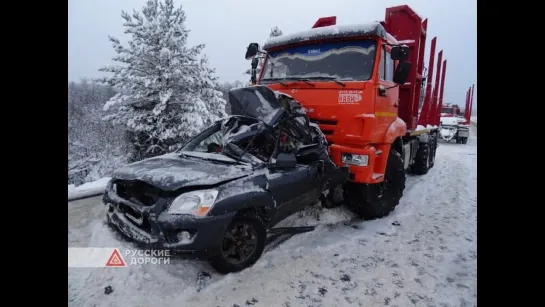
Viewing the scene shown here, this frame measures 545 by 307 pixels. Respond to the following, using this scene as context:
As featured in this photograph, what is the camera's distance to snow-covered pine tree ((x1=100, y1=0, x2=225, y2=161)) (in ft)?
26.4

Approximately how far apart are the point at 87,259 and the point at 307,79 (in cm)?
333

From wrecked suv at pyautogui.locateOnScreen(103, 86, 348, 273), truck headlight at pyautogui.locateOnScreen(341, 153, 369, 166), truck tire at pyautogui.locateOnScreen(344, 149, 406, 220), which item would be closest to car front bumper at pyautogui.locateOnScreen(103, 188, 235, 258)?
wrecked suv at pyautogui.locateOnScreen(103, 86, 348, 273)

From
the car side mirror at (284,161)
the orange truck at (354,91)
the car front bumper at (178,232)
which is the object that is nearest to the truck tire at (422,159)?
the orange truck at (354,91)

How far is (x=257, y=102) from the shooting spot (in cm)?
353

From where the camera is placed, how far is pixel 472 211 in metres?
4.68

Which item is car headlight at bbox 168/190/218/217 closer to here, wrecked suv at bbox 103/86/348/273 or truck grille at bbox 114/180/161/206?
wrecked suv at bbox 103/86/348/273

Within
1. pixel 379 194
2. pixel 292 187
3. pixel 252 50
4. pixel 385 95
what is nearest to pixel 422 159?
pixel 379 194

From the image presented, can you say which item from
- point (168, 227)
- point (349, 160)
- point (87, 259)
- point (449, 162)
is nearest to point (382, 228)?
point (349, 160)

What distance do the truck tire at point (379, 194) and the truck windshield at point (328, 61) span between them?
1.45 m

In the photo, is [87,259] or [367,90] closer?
[87,259]

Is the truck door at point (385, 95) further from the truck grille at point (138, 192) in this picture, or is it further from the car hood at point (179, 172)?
the truck grille at point (138, 192)
